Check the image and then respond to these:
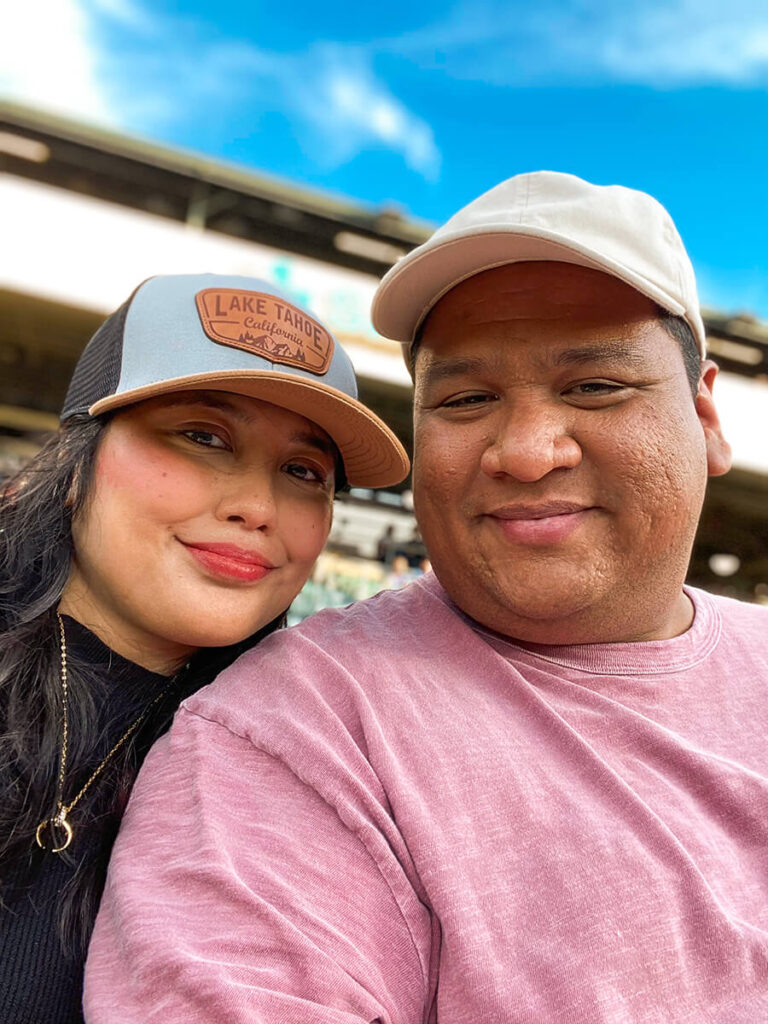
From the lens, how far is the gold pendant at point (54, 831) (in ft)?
4.00

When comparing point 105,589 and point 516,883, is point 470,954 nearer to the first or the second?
point 516,883

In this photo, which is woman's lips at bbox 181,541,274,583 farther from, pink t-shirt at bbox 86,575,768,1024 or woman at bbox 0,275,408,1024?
pink t-shirt at bbox 86,575,768,1024

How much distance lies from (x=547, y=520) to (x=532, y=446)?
0.13m

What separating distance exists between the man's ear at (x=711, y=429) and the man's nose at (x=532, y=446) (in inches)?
16.4

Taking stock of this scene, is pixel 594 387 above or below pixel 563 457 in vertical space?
above

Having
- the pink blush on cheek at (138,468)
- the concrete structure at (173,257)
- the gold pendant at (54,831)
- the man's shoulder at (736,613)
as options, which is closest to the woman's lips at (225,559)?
the pink blush on cheek at (138,468)

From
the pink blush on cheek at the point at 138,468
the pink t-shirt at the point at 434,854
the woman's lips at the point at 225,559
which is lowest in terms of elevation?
the pink t-shirt at the point at 434,854

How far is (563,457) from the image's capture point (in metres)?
1.31

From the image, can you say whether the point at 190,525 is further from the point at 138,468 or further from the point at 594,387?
the point at 594,387

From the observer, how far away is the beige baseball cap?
134 cm

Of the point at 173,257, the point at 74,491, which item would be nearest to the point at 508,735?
the point at 74,491

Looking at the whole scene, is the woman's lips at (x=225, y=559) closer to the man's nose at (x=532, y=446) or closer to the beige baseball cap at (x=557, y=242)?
the man's nose at (x=532, y=446)

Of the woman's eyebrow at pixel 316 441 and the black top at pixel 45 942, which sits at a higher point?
the woman's eyebrow at pixel 316 441

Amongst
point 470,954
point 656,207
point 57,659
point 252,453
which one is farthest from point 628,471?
point 57,659
